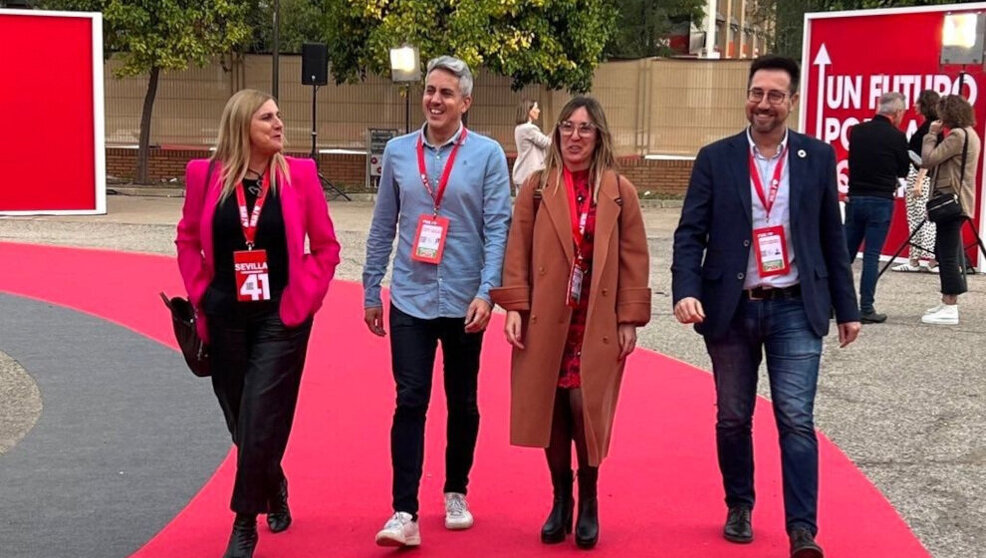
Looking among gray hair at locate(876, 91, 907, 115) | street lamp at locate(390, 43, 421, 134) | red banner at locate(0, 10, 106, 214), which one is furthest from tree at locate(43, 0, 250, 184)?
gray hair at locate(876, 91, 907, 115)

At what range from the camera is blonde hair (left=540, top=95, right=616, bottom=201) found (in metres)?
4.66

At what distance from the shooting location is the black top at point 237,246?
14.9 feet

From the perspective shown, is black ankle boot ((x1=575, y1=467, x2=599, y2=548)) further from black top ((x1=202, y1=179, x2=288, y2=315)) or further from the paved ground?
black top ((x1=202, y1=179, x2=288, y2=315))

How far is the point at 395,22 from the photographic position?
24.3m

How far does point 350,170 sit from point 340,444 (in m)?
21.5

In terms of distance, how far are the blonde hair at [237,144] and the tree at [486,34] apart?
1956cm

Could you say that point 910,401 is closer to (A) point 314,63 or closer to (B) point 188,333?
(B) point 188,333

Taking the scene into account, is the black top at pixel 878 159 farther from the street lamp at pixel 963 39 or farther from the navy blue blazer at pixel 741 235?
the navy blue blazer at pixel 741 235

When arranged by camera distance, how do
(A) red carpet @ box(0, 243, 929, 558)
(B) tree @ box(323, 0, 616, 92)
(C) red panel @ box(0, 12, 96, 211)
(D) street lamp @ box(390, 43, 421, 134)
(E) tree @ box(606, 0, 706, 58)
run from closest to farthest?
(A) red carpet @ box(0, 243, 929, 558)
(C) red panel @ box(0, 12, 96, 211)
(D) street lamp @ box(390, 43, 421, 134)
(B) tree @ box(323, 0, 616, 92)
(E) tree @ box(606, 0, 706, 58)

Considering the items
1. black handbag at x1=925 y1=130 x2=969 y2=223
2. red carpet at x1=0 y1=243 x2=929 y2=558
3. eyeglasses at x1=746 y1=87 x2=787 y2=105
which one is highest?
eyeglasses at x1=746 y1=87 x2=787 y2=105

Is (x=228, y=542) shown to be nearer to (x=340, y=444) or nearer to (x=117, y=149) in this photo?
(x=340, y=444)

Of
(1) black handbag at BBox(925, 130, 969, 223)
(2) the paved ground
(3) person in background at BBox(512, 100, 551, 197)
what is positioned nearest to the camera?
(2) the paved ground

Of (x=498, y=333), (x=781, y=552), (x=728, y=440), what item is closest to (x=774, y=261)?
(x=728, y=440)

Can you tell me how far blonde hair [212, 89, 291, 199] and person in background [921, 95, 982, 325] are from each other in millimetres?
6897
